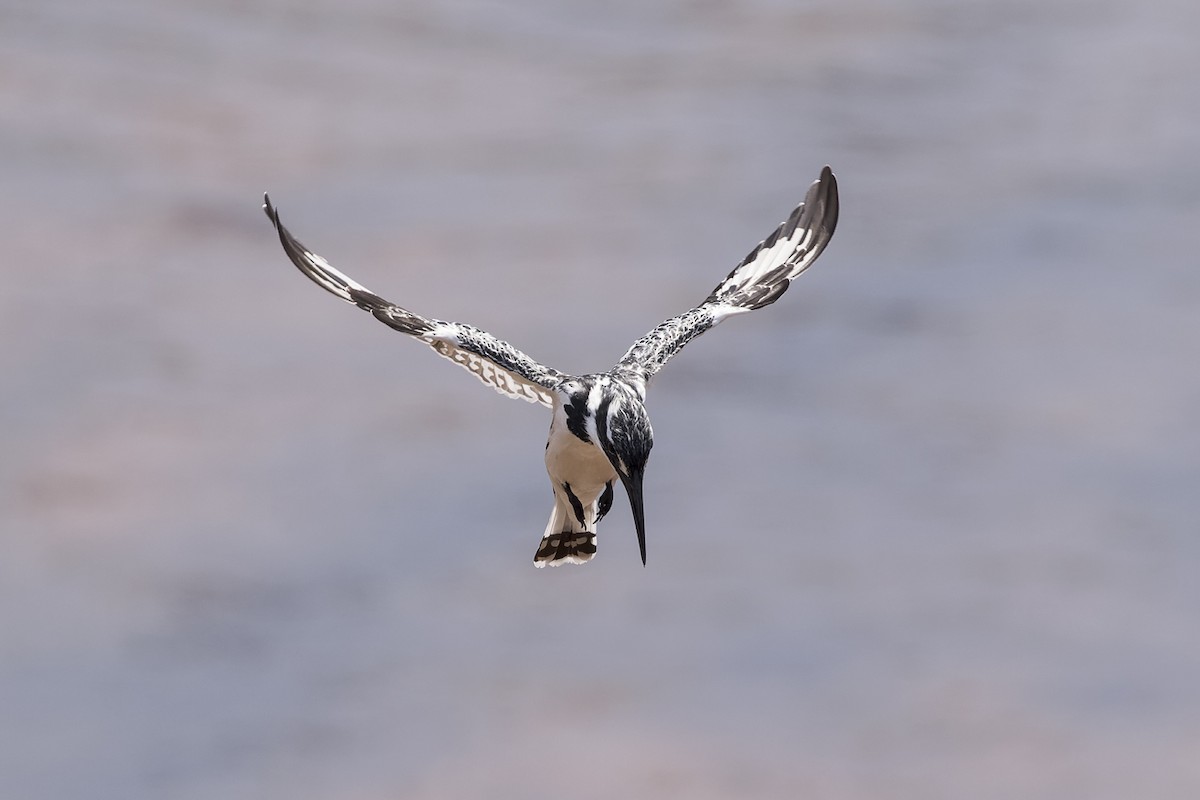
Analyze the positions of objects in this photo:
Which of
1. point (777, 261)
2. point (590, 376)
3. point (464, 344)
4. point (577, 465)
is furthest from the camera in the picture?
point (777, 261)

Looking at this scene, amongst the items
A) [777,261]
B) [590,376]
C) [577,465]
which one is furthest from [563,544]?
[777,261]

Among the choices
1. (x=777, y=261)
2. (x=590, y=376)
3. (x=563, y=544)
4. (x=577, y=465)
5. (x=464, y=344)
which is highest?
(x=777, y=261)

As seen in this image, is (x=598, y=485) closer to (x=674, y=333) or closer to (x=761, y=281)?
(x=674, y=333)

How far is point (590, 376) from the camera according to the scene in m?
9.09

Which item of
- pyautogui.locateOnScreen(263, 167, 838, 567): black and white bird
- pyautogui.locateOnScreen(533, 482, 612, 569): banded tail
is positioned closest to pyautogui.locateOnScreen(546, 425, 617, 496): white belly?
pyautogui.locateOnScreen(263, 167, 838, 567): black and white bird

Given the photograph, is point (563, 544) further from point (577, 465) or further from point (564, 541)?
point (577, 465)

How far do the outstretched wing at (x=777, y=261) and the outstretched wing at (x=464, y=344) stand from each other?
1.25m

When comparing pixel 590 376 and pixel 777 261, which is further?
pixel 777 261

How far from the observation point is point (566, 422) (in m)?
8.98

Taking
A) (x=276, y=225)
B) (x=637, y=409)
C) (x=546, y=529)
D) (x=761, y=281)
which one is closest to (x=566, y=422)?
(x=637, y=409)

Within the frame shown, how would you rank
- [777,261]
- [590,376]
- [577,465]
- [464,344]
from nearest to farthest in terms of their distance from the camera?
[590,376] < [577,465] < [464,344] < [777,261]

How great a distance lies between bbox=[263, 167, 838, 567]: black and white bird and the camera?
8.68m

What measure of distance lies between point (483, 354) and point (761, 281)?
2.80m

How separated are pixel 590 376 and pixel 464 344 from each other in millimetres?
982
